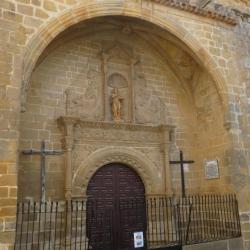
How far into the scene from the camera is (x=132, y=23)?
728 centimetres

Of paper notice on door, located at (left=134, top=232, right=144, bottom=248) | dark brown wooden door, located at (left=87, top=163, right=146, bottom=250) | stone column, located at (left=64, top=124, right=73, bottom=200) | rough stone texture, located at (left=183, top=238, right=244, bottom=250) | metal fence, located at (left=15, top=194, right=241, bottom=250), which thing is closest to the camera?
paper notice on door, located at (left=134, top=232, right=144, bottom=248)

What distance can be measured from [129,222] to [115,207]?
0.47 meters

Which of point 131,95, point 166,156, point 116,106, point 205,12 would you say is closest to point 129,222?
point 166,156

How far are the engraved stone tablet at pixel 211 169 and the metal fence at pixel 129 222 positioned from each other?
0.49 m

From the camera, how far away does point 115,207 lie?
6.78 meters

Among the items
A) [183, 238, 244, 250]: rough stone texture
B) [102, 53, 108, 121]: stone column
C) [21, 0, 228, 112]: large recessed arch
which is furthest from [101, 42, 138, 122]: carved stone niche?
[183, 238, 244, 250]: rough stone texture

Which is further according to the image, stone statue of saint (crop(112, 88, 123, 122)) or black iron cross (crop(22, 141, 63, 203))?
stone statue of saint (crop(112, 88, 123, 122))

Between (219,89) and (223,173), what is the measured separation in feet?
6.45

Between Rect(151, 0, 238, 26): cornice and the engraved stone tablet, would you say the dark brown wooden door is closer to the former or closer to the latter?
the engraved stone tablet

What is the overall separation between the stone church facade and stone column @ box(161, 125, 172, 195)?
1.0 inches

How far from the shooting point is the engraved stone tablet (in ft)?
24.3

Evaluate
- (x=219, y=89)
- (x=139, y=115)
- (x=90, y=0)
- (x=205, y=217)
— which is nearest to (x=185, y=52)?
(x=219, y=89)

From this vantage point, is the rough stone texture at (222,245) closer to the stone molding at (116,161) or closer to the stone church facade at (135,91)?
the stone church facade at (135,91)

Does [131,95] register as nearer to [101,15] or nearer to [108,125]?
[108,125]
